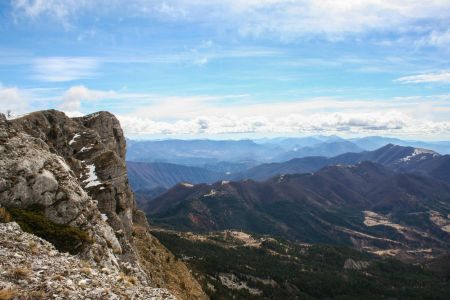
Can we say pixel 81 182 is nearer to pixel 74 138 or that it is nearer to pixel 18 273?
pixel 74 138

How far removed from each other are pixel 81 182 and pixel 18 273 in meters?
51.2

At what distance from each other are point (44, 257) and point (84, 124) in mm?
80265

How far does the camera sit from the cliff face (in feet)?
149

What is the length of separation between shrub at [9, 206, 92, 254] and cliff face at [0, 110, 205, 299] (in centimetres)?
113

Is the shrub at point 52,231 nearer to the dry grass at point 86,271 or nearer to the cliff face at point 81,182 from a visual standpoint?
the cliff face at point 81,182

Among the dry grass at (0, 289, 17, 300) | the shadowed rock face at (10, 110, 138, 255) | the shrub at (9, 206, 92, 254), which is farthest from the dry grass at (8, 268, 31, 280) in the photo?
the shadowed rock face at (10, 110, 138, 255)

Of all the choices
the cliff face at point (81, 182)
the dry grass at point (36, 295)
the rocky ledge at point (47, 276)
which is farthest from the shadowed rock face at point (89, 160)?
the dry grass at point (36, 295)

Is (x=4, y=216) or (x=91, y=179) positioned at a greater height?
(x=4, y=216)

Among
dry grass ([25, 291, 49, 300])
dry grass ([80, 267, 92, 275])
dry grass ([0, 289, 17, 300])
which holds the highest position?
dry grass ([0, 289, 17, 300])

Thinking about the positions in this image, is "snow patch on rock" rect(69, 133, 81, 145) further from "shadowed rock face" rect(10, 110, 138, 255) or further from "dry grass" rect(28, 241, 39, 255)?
"dry grass" rect(28, 241, 39, 255)

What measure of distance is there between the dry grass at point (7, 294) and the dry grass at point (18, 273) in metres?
3.02

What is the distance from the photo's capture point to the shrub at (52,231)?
39.5m

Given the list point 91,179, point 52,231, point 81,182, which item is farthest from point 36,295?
point 91,179

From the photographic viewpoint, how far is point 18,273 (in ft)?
87.2
